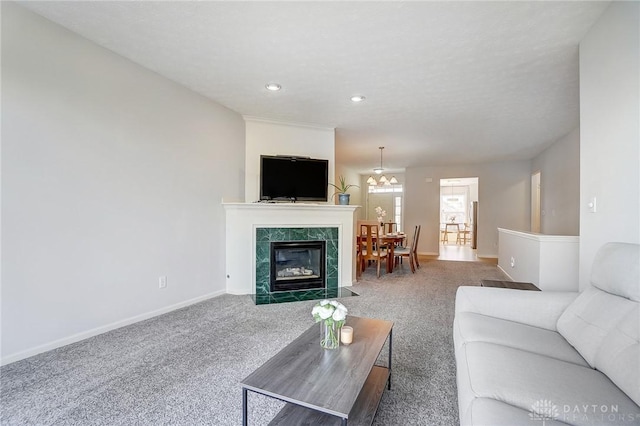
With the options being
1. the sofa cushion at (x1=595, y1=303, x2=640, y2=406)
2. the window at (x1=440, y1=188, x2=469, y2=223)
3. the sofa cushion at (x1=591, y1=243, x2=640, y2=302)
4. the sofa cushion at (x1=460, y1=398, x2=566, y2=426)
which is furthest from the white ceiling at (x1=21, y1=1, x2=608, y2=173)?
the window at (x1=440, y1=188, x2=469, y2=223)

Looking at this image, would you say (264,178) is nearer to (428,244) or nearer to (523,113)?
(523,113)

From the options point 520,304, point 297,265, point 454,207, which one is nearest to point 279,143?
point 297,265

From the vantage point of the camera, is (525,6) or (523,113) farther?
(523,113)

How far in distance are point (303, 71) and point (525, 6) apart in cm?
181

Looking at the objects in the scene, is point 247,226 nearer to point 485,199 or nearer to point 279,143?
point 279,143

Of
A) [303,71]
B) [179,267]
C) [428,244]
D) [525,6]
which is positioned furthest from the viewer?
[428,244]

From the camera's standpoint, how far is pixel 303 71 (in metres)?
2.87

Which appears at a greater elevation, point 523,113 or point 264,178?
point 523,113

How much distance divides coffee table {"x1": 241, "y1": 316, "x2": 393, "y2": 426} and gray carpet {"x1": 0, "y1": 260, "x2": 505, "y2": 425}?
139mm

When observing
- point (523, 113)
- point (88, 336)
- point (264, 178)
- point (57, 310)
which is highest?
point (523, 113)

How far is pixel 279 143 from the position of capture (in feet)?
14.6

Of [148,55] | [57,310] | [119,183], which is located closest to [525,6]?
[148,55]

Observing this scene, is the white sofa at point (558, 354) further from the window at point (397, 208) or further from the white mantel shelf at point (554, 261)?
the window at point (397, 208)

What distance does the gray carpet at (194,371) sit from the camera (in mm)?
1580
